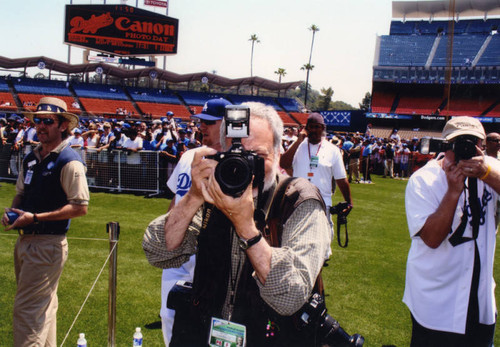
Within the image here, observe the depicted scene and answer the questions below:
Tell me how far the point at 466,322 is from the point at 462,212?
0.60 m

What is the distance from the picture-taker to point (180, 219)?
175cm

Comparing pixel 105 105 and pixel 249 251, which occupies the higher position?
pixel 105 105

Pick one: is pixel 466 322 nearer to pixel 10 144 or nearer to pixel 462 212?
pixel 462 212

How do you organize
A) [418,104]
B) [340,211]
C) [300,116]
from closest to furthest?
[340,211], [418,104], [300,116]

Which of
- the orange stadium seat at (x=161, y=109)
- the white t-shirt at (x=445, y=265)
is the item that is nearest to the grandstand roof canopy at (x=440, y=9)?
the orange stadium seat at (x=161, y=109)

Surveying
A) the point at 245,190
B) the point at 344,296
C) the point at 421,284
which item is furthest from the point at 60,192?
the point at 344,296

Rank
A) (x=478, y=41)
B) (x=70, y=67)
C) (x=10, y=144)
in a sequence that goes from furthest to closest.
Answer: (x=478, y=41)
(x=70, y=67)
(x=10, y=144)

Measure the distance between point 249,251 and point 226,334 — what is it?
0.37 m

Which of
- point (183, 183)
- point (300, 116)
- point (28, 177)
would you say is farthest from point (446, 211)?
point (300, 116)

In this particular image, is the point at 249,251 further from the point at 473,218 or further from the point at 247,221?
the point at 473,218

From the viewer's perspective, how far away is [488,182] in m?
2.33

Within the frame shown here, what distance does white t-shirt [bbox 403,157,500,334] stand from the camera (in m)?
2.41

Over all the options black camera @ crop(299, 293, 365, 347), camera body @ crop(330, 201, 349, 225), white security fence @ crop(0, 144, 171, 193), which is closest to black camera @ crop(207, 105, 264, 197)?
black camera @ crop(299, 293, 365, 347)

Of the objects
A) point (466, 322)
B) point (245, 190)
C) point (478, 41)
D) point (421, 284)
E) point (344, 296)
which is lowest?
point (344, 296)
